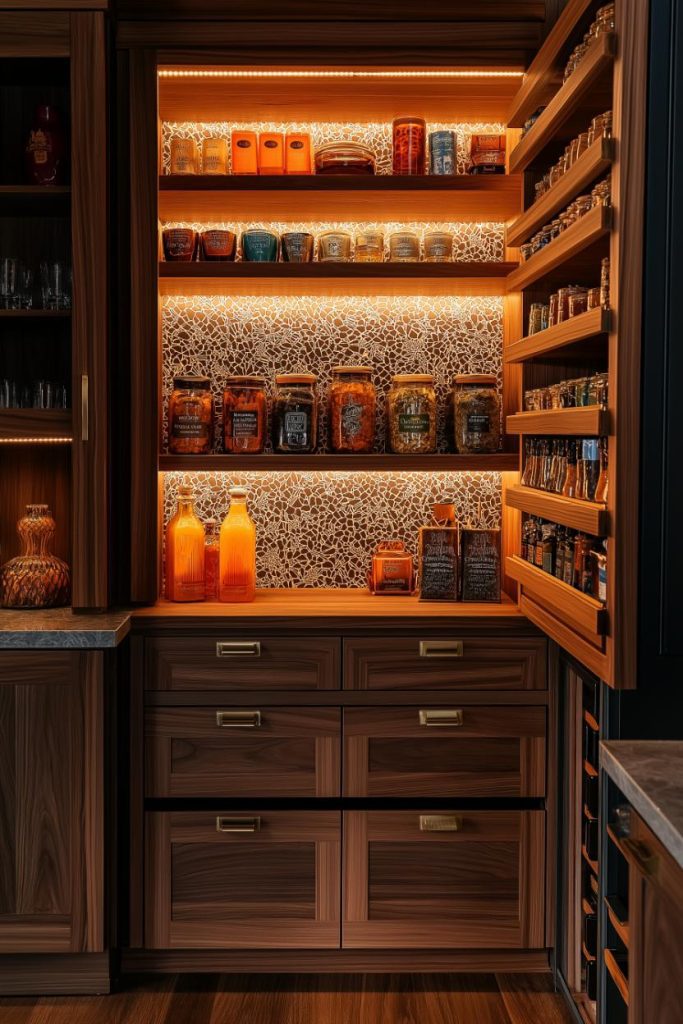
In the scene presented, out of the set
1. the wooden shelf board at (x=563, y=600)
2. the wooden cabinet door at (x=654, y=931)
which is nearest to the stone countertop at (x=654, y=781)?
the wooden cabinet door at (x=654, y=931)

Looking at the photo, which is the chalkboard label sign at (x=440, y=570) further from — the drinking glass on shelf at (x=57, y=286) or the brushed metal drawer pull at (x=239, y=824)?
the drinking glass on shelf at (x=57, y=286)

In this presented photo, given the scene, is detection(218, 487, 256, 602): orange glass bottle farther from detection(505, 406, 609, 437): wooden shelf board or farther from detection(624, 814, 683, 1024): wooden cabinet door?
detection(624, 814, 683, 1024): wooden cabinet door

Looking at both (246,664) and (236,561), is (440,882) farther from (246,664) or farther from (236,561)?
(236,561)

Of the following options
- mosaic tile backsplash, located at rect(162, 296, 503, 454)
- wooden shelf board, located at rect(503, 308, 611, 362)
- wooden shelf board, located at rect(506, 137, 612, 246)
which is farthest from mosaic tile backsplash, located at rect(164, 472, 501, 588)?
wooden shelf board, located at rect(506, 137, 612, 246)

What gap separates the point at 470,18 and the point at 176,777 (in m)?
2.11

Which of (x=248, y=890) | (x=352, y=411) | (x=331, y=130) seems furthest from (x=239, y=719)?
(x=331, y=130)

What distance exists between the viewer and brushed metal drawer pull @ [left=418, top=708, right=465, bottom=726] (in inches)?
102

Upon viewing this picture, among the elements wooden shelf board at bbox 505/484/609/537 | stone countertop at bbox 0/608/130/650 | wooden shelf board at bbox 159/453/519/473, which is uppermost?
wooden shelf board at bbox 159/453/519/473

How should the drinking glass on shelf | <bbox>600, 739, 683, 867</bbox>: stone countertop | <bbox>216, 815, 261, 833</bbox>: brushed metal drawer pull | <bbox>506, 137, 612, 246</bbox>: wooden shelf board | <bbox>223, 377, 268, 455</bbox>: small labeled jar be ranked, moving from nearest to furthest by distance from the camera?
<bbox>600, 739, 683, 867</bbox>: stone countertop → <bbox>506, 137, 612, 246</bbox>: wooden shelf board → <bbox>216, 815, 261, 833</bbox>: brushed metal drawer pull → the drinking glass on shelf → <bbox>223, 377, 268, 455</bbox>: small labeled jar

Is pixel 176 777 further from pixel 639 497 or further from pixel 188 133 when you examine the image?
pixel 188 133

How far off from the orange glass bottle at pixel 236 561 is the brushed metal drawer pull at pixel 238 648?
22 centimetres

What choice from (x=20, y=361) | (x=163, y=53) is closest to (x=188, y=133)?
(x=163, y=53)

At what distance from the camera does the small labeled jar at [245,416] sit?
2.84 metres

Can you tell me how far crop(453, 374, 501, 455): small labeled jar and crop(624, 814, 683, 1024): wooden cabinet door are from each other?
1.61 m
